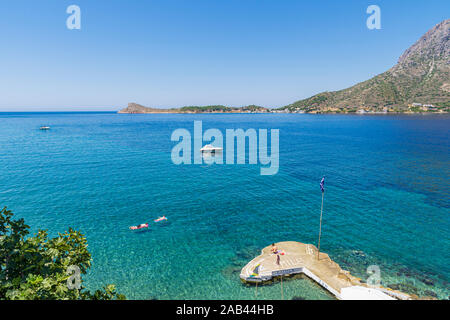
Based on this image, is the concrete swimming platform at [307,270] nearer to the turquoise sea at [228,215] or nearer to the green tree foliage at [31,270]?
the turquoise sea at [228,215]

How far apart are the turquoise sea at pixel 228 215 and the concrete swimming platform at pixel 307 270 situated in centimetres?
107

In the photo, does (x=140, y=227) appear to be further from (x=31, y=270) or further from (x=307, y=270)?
(x=307, y=270)

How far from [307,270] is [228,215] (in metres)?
17.1

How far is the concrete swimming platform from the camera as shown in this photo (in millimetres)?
24078

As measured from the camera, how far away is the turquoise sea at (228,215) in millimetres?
27047

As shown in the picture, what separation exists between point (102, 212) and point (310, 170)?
52940 mm

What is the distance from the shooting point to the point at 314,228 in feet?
121

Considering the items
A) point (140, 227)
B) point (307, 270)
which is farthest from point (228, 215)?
point (307, 270)

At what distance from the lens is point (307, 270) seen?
26766mm

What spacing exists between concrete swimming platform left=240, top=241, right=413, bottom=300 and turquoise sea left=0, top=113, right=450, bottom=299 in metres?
1.07

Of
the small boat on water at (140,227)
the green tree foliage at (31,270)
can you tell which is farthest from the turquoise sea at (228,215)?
the green tree foliage at (31,270)

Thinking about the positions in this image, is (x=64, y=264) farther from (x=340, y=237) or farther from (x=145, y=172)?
(x=145, y=172)

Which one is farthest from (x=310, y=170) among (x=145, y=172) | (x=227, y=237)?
(x=145, y=172)

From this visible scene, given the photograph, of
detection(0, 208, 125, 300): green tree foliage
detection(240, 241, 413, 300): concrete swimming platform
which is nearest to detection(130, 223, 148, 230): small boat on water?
detection(240, 241, 413, 300): concrete swimming platform
